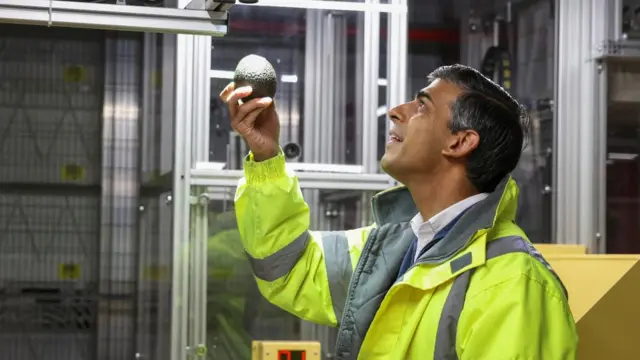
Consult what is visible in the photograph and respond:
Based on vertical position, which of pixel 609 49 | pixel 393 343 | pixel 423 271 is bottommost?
pixel 393 343

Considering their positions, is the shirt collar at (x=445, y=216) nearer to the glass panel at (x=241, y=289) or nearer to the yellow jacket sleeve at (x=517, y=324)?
the yellow jacket sleeve at (x=517, y=324)

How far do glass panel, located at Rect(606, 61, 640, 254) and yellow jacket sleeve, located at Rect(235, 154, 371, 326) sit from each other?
1.70m

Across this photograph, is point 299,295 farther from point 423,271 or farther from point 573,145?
point 573,145

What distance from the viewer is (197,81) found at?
3.28 m

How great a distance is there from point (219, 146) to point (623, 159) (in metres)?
1.53

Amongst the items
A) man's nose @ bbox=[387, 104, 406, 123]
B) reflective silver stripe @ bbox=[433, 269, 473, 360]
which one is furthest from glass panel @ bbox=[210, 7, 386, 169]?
reflective silver stripe @ bbox=[433, 269, 473, 360]

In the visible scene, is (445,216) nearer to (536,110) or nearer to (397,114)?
(397,114)

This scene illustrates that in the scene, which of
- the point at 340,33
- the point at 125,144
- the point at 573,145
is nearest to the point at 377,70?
the point at 340,33

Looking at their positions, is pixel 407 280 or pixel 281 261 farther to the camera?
pixel 281 261

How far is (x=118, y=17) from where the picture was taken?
2523 mm

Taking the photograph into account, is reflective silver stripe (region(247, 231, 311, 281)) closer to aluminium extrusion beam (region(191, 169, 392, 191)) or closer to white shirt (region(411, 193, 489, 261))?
white shirt (region(411, 193, 489, 261))

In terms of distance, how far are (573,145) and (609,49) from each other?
0.37m

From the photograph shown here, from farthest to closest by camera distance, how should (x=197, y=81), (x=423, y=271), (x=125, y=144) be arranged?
1. (x=125, y=144)
2. (x=197, y=81)
3. (x=423, y=271)

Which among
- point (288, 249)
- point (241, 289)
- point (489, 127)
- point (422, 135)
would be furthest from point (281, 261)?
point (241, 289)
